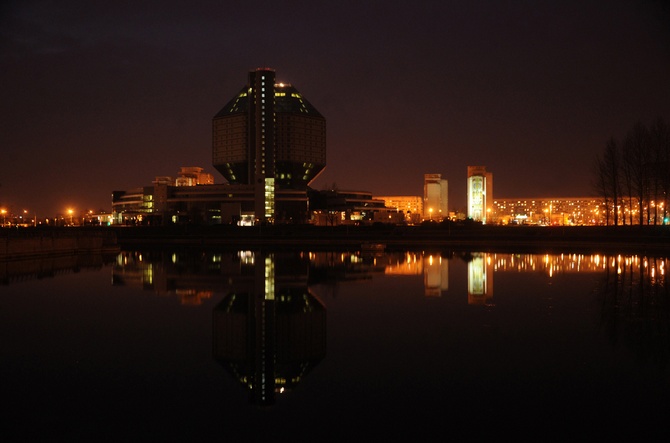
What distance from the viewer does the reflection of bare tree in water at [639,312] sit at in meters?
13.6

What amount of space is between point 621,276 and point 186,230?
222ft

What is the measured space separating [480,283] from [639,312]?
9.12 meters

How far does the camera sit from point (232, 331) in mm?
15648

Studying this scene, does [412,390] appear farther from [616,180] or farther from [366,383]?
[616,180]

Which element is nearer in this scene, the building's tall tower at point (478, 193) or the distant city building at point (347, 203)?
the distant city building at point (347, 203)

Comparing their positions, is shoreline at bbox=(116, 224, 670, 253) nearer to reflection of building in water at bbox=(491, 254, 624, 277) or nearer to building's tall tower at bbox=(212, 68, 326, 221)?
reflection of building in water at bbox=(491, 254, 624, 277)

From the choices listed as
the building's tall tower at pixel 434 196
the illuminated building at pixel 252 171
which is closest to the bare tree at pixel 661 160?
the illuminated building at pixel 252 171

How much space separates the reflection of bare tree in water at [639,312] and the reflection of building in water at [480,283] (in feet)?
13.1

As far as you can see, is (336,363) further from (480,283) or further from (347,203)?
(347,203)

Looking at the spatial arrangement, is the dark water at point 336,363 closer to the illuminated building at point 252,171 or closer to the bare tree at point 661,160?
the bare tree at point 661,160

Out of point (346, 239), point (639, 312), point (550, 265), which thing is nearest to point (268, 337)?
point (639, 312)

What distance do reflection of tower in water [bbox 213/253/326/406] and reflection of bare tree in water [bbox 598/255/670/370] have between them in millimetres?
7146

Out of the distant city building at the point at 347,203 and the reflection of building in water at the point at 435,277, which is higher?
the distant city building at the point at 347,203

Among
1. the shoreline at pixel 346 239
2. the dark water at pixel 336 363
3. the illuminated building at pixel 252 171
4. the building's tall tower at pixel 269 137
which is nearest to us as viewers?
the dark water at pixel 336 363
